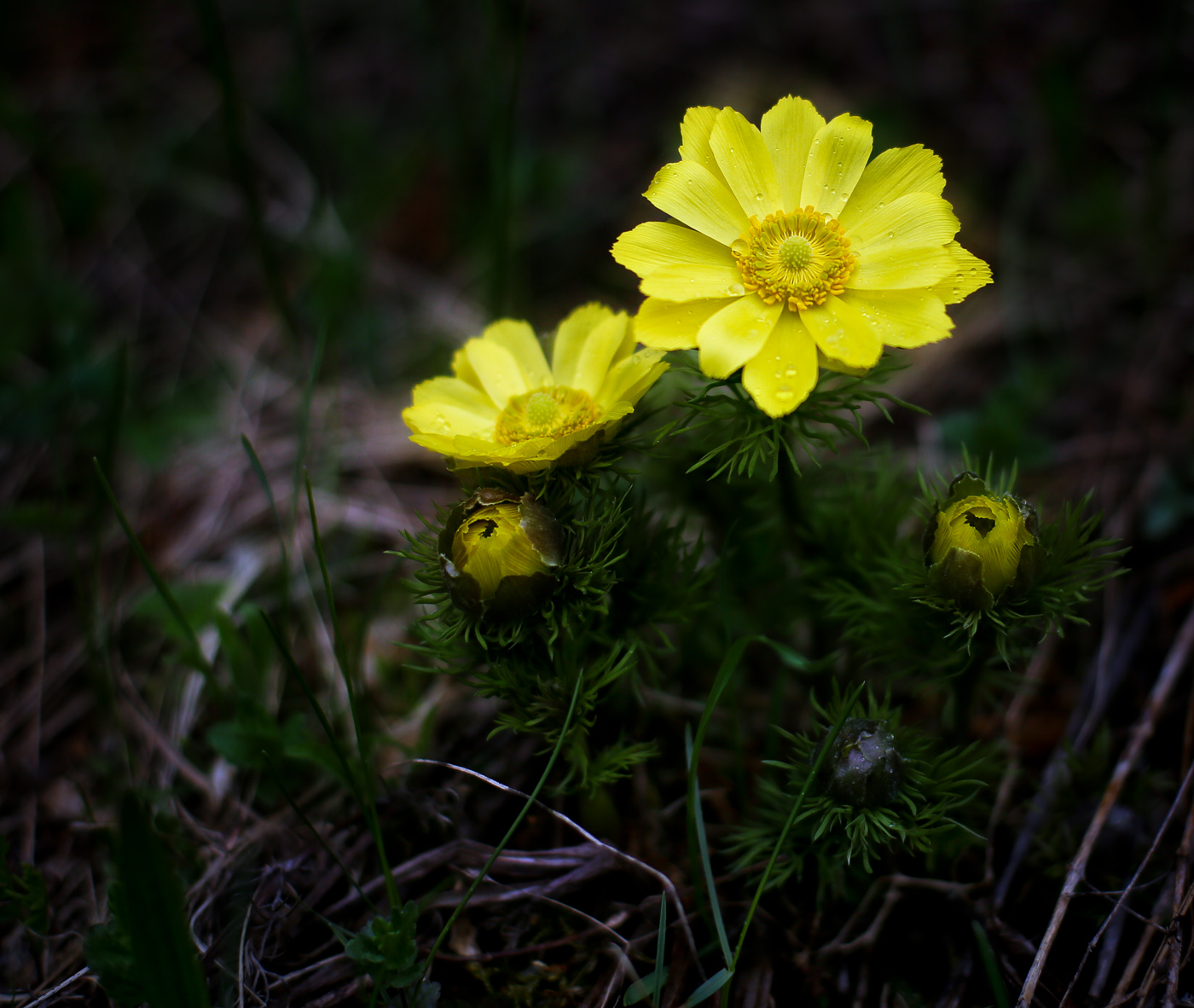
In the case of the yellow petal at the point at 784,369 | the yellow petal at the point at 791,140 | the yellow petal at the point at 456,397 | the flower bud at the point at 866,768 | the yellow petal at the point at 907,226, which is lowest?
the flower bud at the point at 866,768

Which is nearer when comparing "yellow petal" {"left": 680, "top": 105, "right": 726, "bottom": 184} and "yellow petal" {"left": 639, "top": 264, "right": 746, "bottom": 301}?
"yellow petal" {"left": 639, "top": 264, "right": 746, "bottom": 301}

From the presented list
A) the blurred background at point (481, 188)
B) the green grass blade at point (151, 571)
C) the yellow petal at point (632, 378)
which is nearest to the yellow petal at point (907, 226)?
the yellow petal at point (632, 378)

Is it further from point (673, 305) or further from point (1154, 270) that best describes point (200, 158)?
point (1154, 270)

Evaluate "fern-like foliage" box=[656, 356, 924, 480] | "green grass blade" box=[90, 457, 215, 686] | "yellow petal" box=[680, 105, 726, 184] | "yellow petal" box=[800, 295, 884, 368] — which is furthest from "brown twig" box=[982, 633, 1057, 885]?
"green grass blade" box=[90, 457, 215, 686]

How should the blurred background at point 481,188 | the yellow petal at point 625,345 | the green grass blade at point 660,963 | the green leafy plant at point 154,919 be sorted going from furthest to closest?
the blurred background at point 481,188 → the yellow petal at point 625,345 → the green grass blade at point 660,963 → the green leafy plant at point 154,919

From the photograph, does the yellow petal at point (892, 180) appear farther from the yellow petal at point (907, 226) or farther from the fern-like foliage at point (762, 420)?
the fern-like foliage at point (762, 420)

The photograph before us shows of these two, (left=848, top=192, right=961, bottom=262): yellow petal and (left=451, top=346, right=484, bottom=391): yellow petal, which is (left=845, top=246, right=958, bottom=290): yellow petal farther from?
(left=451, top=346, right=484, bottom=391): yellow petal

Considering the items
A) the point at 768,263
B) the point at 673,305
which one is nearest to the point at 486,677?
the point at 673,305
